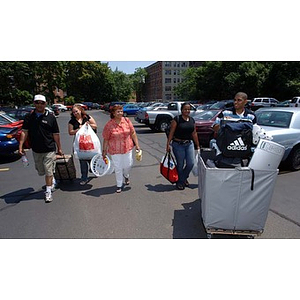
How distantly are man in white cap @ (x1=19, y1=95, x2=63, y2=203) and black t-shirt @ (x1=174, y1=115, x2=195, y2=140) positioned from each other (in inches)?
87.5

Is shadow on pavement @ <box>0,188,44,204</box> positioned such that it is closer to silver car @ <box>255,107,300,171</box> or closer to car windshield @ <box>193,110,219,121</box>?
silver car @ <box>255,107,300,171</box>

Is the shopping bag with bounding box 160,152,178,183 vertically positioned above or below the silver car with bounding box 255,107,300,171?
below

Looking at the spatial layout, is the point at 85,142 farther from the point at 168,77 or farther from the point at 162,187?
the point at 168,77

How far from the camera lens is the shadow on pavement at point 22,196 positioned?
13.3ft

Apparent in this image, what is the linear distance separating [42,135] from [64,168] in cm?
97

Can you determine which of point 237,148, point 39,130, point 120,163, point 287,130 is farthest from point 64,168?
point 287,130

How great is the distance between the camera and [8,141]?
6523 mm

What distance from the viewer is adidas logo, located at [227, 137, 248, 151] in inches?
107

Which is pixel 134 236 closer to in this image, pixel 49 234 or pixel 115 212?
pixel 115 212

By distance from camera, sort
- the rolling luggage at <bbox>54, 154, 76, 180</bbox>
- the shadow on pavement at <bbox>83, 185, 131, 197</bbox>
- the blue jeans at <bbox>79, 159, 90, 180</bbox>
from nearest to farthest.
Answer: the shadow on pavement at <bbox>83, 185, 131, 197</bbox>
the rolling luggage at <bbox>54, 154, 76, 180</bbox>
the blue jeans at <bbox>79, 159, 90, 180</bbox>

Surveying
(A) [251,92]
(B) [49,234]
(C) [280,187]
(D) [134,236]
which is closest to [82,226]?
(B) [49,234]

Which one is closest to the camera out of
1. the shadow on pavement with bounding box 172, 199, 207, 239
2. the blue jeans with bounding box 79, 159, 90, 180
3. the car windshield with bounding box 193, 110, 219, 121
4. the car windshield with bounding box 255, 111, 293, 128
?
the shadow on pavement with bounding box 172, 199, 207, 239

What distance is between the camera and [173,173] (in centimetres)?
413

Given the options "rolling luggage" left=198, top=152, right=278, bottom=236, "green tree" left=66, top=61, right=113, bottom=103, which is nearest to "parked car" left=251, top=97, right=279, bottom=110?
"rolling luggage" left=198, top=152, right=278, bottom=236
